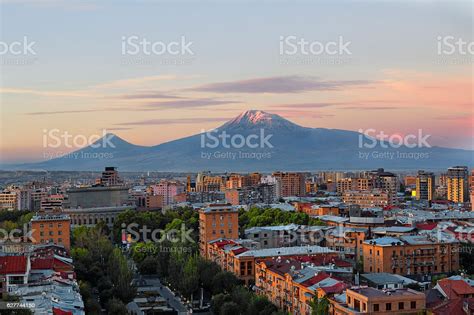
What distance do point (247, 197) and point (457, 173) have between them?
1713 cm

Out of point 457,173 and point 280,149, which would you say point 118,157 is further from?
point 457,173

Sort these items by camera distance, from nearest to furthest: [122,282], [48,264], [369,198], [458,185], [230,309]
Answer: [230,309] < [48,264] < [122,282] < [369,198] < [458,185]

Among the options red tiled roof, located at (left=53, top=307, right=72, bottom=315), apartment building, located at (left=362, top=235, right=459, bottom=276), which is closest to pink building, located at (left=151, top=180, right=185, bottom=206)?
apartment building, located at (left=362, top=235, right=459, bottom=276)

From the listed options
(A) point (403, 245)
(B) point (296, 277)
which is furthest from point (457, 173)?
(B) point (296, 277)

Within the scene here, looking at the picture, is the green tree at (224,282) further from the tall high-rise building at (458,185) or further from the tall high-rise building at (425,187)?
the tall high-rise building at (425,187)

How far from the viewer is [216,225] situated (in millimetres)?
23703

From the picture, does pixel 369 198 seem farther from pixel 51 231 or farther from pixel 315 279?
pixel 315 279

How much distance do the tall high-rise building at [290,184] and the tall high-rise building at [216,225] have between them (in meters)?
34.3

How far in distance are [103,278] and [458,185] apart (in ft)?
136

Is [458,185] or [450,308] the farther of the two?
[458,185]

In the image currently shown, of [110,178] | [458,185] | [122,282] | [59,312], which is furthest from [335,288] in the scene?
[110,178]

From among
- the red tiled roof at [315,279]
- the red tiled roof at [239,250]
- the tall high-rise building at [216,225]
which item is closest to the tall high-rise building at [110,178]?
the tall high-rise building at [216,225]

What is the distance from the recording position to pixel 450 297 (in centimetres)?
1354

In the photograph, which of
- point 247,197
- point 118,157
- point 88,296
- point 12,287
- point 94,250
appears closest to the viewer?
point 12,287
